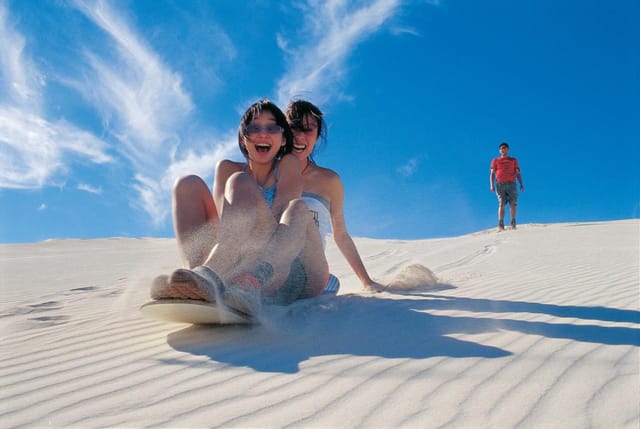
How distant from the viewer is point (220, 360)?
6.11 feet

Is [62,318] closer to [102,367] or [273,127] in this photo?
[102,367]

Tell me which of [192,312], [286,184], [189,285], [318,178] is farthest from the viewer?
[318,178]

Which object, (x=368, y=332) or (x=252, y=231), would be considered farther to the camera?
(x=252, y=231)

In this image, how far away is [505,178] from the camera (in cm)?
1219

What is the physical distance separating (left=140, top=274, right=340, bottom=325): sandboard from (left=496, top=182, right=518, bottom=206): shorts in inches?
439

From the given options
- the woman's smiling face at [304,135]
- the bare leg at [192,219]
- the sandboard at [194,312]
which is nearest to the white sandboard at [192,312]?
the sandboard at [194,312]

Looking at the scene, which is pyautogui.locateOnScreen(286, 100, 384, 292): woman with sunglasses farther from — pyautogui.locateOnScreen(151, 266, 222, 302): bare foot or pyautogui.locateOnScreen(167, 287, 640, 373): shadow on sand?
pyautogui.locateOnScreen(151, 266, 222, 302): bare foot

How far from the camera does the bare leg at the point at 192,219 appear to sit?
2.44 m

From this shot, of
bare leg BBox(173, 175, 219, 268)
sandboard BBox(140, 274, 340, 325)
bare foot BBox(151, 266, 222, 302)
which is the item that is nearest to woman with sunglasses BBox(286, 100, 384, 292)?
bare leg BBox(173, 175, 219, 268)

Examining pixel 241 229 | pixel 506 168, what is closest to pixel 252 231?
pixel 241 229

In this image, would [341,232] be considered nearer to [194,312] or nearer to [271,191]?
[271,191]

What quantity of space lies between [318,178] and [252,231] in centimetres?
→ 119

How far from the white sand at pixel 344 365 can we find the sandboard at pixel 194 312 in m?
0.06

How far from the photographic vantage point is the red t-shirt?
1220 cm
